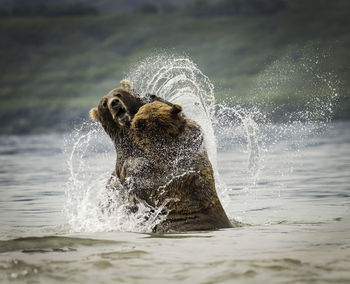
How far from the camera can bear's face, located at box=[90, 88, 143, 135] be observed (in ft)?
29.3

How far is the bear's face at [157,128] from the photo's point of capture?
877cm

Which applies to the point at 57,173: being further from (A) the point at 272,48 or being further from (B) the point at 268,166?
(A) the point at 272,48

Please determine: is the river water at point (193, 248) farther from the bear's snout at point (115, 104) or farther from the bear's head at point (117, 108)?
the bear's snout at point (115, 104)

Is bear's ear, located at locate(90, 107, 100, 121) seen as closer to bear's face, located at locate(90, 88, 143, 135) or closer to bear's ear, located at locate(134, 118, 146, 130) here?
bear's face, located at locate(90, 88, 143, 135)

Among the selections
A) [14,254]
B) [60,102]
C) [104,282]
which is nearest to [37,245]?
[14,254]

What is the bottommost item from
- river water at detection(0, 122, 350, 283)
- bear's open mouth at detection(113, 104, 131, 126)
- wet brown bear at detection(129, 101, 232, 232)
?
river water at detection(0, 122, 350, 283)

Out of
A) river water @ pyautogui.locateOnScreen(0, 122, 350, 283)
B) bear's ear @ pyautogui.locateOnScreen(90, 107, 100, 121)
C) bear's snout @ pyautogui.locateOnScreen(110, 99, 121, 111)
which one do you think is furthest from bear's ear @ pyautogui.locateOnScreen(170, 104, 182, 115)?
river water @ pyautogui.locateOnScreen(0, 122, 350, 283)

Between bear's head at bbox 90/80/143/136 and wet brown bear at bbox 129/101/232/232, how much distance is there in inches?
7.0

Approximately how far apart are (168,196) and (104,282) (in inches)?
108

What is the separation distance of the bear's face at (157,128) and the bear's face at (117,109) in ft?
0.77

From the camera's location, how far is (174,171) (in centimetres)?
866

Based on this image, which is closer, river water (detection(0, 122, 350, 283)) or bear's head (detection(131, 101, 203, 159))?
river water (detection(0, 122, 350, 283))

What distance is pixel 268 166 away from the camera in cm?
2252

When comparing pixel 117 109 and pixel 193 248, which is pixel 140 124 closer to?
pixel 117 109
